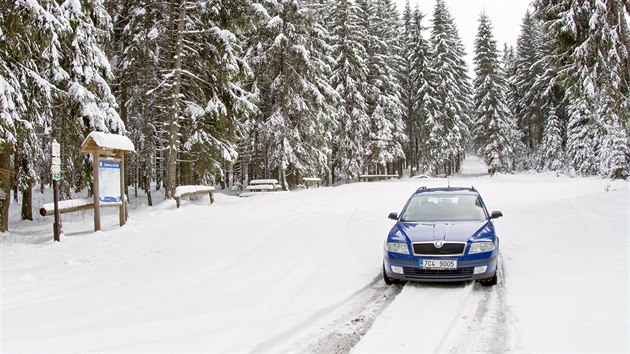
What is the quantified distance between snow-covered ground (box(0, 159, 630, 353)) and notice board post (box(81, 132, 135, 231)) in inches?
33.7

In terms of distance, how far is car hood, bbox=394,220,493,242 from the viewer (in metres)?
6.66

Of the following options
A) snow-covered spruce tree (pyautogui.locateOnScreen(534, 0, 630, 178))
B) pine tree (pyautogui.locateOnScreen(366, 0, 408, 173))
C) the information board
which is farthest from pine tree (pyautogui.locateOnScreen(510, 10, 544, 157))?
the information board

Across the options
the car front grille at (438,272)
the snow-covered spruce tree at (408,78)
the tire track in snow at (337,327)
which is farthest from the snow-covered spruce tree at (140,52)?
the snow-covered spruce tree at (408,78)

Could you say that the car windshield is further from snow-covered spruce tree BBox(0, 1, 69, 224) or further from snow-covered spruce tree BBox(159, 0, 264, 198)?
snow-covered spruce tree BBox(159, 0, 264, 198)

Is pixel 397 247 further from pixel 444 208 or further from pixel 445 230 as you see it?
pixel 444 208

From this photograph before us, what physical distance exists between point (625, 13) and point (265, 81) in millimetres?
17562

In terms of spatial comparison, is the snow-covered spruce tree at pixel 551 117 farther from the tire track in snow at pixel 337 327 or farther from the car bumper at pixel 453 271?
the tire track in snow at pixel 337 327

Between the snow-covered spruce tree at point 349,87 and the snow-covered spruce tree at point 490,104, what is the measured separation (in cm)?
1539

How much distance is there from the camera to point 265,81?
26.0 m

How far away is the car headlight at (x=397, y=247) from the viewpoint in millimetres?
6693

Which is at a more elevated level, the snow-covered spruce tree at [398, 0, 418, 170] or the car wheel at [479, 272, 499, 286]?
the snow-covered spruce tree at [398, 0, 418, 170]

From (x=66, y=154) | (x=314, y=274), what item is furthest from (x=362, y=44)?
(x=314, y=274)

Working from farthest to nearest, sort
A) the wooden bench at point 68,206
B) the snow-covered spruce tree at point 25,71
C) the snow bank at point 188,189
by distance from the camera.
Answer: the snow bank at point 188,189 → the wooden bench at point 68,206 → the snow-covered spruce tree at point 25,71

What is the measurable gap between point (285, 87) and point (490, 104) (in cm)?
2806
